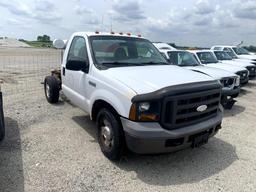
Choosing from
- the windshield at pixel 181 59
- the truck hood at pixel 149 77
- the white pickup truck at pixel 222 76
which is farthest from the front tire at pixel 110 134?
the windshield at pixel 181 59

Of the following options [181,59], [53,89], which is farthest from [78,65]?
[181,59]

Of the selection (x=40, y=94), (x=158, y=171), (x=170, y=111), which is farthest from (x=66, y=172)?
(x=40, y=94)

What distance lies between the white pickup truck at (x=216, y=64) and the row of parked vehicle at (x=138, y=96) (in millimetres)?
5959

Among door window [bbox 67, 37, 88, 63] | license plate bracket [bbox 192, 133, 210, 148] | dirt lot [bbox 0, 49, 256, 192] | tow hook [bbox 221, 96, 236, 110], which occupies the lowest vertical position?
dirt lot [bbox 0, 49, 256, 192]

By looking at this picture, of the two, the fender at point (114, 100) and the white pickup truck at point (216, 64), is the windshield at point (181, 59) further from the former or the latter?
the fender at point (114, 100)

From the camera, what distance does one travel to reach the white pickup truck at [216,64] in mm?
10914

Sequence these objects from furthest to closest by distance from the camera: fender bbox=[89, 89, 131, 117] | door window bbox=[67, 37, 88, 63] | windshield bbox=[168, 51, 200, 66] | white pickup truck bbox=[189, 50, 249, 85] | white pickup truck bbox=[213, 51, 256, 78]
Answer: white pickup truck bbox=[213, 51, 256, 78] → white pickup truck bbox=[189, 50, 249, 85] → windshield bbox=[168, 51, 200, 66] → door window bbox=[67, 37, 88, 63] → fender bbox=[89, 89, 131, 117]

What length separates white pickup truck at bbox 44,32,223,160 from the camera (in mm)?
3791

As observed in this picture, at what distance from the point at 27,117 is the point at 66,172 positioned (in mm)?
2882

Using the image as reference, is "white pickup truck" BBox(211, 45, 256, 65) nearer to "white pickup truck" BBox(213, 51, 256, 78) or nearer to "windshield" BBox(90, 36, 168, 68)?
"white pickup truck" BBox(213, 51, 256, 78)

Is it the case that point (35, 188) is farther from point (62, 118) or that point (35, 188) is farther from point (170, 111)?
point (62, 118)

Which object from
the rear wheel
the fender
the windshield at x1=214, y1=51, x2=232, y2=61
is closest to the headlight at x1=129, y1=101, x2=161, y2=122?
the fender

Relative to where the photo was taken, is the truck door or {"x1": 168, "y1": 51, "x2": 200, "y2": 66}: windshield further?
{"x1": 168, "y1": 51, "x2": 200, "y2": 66}: windshield

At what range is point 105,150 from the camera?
14.8ft
